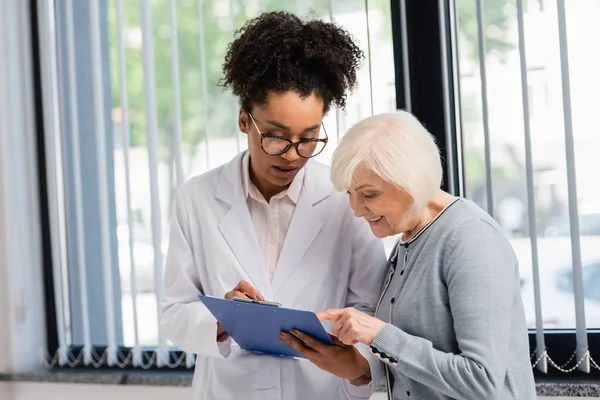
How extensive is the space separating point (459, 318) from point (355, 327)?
20 cm

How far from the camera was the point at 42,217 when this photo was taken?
303 cm

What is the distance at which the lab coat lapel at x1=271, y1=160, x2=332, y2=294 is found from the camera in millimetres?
1747

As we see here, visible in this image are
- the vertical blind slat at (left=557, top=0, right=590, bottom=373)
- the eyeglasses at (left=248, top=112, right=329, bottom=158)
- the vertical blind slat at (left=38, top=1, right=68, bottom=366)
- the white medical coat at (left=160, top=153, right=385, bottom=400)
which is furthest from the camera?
the vertical blind slat at (left=38, top=1, right=68, bottom=366)

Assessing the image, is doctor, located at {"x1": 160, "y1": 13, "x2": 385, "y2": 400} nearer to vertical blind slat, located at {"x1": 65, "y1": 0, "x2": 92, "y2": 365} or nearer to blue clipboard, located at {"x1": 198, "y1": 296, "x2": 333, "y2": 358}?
blue clipboard, located at {"x1": 198, "y1": 296, "x2": 333, "y2": 358}

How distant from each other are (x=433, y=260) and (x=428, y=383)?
8.9 inches

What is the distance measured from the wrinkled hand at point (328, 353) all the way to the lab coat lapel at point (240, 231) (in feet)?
0.64

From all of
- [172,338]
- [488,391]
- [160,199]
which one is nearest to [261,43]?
[172,338]

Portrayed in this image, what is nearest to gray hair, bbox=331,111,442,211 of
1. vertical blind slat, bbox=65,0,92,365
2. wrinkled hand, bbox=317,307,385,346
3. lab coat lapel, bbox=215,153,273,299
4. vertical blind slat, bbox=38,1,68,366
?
wrinkled hand, bbox=317,307,385,346

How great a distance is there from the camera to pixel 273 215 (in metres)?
1.82

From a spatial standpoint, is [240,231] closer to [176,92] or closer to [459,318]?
[459,318]

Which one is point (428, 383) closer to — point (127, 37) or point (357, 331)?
point (357, 331)

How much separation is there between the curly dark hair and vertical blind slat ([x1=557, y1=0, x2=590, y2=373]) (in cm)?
89

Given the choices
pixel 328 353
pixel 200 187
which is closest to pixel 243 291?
pixel 328 353

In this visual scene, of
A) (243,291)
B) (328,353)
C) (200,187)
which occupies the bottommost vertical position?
(328,353)
